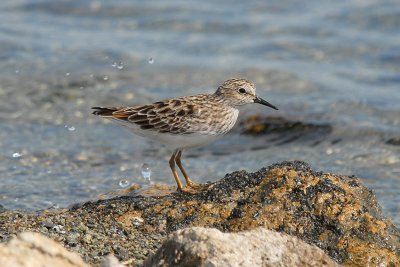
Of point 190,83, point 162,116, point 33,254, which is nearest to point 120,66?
point 190,83

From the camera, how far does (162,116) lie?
7.64 metres

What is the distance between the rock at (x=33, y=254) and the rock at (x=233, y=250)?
24.2 inches

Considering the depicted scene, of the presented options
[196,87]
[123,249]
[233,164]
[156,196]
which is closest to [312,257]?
[123,249]

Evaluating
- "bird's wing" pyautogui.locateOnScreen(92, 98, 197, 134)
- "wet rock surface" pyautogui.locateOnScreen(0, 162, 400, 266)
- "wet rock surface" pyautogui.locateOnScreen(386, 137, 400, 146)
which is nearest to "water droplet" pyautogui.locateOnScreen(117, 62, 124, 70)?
"wet rock surface" pyautogui.locateOnScreen(386, 137, 400, 146)

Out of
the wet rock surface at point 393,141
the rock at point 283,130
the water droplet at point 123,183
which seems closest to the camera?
the water droplet at point 123,183

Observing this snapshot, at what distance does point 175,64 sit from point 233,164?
4253 millimetres

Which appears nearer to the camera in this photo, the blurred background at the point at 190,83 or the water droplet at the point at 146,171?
the water droplet at the point at 146,171

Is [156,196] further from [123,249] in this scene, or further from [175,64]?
[175,64]

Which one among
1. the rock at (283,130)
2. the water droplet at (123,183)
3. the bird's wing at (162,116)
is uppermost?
the bird's wing at (162,116)

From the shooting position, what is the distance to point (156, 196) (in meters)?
7.28

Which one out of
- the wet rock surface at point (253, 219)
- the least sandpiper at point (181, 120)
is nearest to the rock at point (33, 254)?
the wet rock surface at point (253, 219)

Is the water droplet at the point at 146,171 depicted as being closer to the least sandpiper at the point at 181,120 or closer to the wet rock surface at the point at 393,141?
the least sandpiper at the point at 181,120

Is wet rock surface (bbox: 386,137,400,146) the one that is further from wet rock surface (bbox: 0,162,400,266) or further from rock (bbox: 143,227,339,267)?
rock (bbox: 143,227,339,267)

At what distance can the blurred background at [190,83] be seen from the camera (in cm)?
1040
